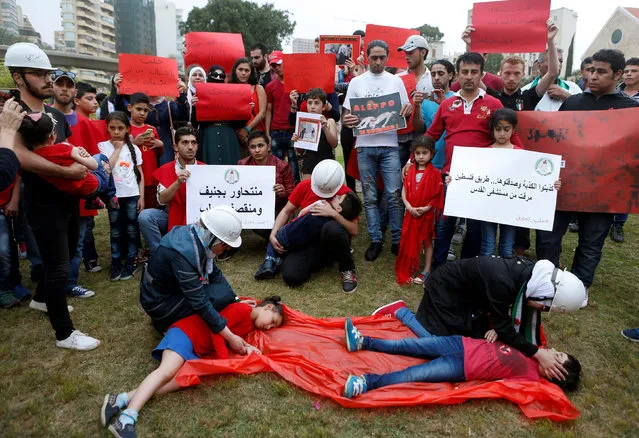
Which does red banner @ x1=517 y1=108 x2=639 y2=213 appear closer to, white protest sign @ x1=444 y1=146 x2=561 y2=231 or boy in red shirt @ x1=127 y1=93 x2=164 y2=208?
white protest sign @ x1=444 y1=146 x2=561 y2=231

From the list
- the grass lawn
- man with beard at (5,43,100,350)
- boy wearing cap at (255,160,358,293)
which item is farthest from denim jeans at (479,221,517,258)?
man with beard at (5,43,100,350)

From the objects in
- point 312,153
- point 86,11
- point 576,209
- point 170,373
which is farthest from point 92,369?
point 86,11

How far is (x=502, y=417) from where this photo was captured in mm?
2826

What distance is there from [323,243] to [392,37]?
3.58 metres

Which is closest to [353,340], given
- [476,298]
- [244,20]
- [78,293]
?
[476,298]

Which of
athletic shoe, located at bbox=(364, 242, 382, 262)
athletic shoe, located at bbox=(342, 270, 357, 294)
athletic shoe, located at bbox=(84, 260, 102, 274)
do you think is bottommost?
athletic shoe, located at bbox=(84, 260, 102, 274)

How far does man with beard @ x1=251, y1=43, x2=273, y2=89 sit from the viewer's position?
744cm

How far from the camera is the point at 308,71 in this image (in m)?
6.07

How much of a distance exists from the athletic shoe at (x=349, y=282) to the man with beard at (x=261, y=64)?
13.5 ft

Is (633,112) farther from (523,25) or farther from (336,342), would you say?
(336,342)

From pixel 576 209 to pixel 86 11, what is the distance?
4900 inches

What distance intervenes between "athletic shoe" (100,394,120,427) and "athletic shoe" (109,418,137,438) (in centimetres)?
10

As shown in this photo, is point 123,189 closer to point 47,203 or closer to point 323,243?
point 47,203

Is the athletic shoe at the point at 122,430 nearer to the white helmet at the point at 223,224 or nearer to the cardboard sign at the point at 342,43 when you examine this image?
the white helmet at the point at 223,224
